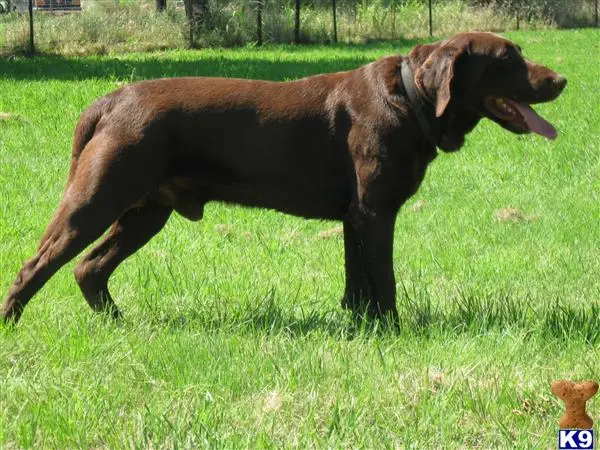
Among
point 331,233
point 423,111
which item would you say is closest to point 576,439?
point 423,111

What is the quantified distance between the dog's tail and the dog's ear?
1.59 m

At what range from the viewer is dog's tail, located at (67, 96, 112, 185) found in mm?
5059

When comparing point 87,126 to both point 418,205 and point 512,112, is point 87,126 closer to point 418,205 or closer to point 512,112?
point 512,112

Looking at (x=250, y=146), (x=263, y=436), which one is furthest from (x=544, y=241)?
(x=263, y=436)

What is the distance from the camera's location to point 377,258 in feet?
16.8

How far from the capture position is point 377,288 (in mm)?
5168

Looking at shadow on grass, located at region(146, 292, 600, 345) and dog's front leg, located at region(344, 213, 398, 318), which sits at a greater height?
dog's front leg, located at region(344, 213, 398, 318)

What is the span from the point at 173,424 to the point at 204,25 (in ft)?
74.8

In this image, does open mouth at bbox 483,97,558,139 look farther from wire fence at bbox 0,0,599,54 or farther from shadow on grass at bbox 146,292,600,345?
wire fence at bbox 0,0,599,54

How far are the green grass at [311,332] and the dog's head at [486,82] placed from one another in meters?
1.01

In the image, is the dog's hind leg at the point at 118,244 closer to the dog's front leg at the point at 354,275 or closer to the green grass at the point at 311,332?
the green grass at the point at 311,332

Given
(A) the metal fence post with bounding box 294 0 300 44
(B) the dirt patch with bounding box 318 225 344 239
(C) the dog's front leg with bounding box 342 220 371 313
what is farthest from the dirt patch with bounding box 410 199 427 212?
(A) the metal fence post with bounding box 294 0 300 44

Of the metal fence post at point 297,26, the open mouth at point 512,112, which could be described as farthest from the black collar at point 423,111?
the metal fence post at point 297,26

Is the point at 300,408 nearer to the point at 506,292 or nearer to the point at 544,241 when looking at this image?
the point at 506,292
